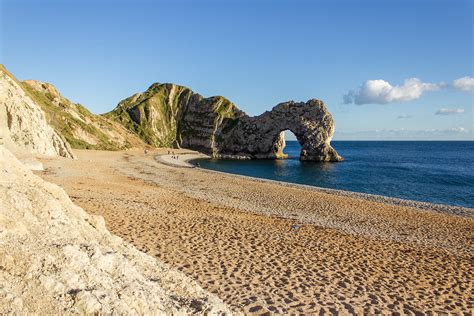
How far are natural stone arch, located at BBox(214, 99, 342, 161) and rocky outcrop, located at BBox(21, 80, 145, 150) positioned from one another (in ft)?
124

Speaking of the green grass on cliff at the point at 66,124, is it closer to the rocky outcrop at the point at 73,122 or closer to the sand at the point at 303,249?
the rocky outcrop at the point at 73,122

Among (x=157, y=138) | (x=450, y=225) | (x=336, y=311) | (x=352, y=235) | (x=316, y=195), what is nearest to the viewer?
(x=336, y=311)

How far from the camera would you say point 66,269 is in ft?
18.5

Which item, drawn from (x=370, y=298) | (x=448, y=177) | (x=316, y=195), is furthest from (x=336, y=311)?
(x=448, y=177)

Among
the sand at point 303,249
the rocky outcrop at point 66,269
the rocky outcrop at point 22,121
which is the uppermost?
the rocky outcrop at point 22,121

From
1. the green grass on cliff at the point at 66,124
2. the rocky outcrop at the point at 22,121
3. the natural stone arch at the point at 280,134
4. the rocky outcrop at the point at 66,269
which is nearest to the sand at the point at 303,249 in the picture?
the rocky outcrop at the point at 66,269

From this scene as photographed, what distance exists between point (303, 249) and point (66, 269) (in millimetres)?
11862

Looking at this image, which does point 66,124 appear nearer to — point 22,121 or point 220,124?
point 22,121

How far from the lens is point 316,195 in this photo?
35.5 m

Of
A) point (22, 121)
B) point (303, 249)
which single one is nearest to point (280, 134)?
point (22, 121)

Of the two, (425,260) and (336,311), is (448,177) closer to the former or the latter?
(425,260)

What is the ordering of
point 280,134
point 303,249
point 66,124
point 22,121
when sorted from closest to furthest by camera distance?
1. point 303,249
2. point 22,121
3. point 66,124
4. point 280,134

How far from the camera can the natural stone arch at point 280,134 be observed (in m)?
94.2

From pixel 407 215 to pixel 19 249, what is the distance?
29089mm
